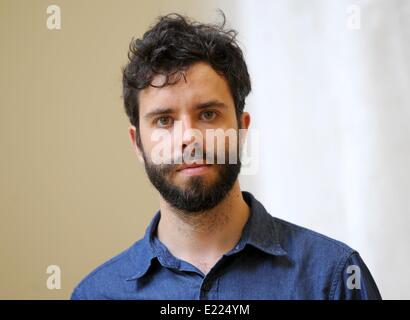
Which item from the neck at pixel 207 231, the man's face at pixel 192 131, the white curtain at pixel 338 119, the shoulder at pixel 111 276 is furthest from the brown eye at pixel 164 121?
the white curtain at pixel 338 119

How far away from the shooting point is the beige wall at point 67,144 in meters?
1.19

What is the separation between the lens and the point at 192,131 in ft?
2.82

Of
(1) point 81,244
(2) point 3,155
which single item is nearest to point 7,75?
(2) point 3,155

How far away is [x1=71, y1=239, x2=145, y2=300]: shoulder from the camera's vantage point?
949 millimetres

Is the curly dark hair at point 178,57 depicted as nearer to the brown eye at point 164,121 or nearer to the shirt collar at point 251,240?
the brown eye at point 164,121

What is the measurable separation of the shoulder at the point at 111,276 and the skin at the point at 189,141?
0.22 ft

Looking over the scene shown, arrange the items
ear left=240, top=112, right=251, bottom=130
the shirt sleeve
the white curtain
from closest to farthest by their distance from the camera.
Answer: the shirt sleeve < ear left=240, top=112, right=251, bottom=130 < the white curtain

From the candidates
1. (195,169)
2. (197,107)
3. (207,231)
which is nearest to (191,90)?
(197,107)

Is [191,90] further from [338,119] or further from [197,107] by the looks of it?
[338,119]

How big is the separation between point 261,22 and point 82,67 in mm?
484

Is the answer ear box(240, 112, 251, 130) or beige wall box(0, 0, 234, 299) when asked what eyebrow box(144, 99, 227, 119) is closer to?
ear box(240, 112, 251, 130)

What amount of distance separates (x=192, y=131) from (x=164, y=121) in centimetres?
6


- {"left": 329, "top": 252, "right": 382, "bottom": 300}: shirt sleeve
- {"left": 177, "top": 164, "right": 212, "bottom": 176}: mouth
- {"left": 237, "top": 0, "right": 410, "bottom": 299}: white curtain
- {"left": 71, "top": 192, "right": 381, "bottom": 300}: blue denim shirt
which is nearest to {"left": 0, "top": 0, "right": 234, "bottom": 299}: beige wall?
{"left": 237, "top": 0, "right": 410, "bottom": 299}: white curtain

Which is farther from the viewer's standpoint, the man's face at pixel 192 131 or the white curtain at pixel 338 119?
the white curtain at pixel 338 119
